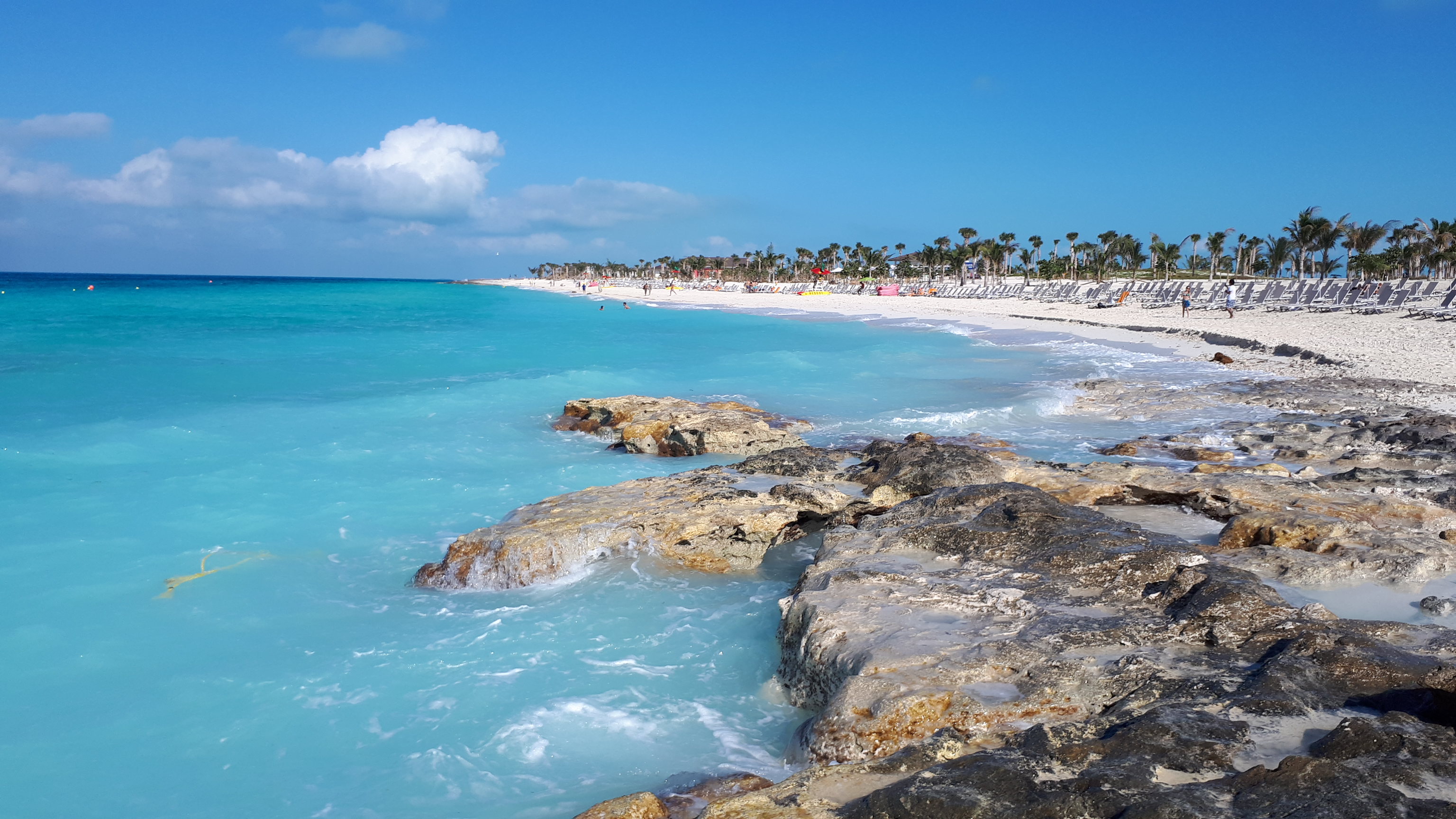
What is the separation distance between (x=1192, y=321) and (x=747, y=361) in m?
19.9

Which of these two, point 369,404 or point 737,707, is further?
point 369,404

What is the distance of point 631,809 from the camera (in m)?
3.65

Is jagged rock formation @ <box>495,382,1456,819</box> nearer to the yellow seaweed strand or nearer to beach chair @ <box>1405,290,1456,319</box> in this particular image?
the yellow seaweed strand

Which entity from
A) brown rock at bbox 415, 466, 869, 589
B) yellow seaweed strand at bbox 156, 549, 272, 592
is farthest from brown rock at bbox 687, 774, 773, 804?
yellow seaweed strand at bbox 156, 549, 272, 592

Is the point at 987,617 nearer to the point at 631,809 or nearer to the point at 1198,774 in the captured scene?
the point at 1198,774

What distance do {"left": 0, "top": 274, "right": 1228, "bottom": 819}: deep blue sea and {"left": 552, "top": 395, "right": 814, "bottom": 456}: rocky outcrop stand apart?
1.28 ft

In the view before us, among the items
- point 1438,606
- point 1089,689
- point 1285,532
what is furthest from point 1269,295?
point 1089,689

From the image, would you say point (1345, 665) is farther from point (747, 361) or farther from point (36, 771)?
point (747, 361)

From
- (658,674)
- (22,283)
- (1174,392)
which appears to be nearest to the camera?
(658,674)

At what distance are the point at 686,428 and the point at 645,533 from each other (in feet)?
16.2

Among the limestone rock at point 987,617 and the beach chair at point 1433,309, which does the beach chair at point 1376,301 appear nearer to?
the beach chair at point 1433,309

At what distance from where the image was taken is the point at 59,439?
1481 cm

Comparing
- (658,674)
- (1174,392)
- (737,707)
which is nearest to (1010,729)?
(737,707)

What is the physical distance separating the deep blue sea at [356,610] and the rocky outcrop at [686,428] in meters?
0.39
